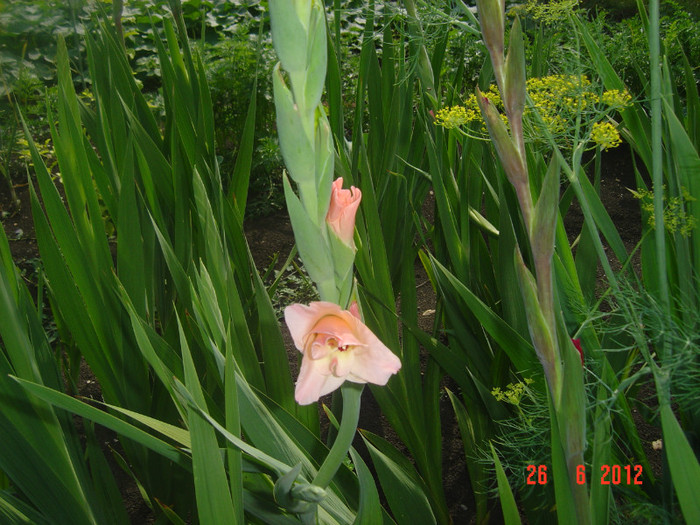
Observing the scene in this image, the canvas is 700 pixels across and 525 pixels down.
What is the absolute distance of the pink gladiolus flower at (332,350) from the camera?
0.46 m

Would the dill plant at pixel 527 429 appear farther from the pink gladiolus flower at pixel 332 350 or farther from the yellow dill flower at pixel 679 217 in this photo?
the pink gladiolus flower at pixel 332 350

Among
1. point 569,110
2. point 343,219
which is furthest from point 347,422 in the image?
point 569,110

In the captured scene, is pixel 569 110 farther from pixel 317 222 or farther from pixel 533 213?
pixel 317 222

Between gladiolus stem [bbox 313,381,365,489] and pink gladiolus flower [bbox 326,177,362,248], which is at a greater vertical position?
pink gladiolus flower [bbox 326,177,362,248]

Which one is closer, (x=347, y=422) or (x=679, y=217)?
(x=347, y=422)

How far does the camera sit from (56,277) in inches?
37.9

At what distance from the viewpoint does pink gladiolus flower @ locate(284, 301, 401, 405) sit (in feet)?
1.52

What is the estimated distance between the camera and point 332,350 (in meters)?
0.48
